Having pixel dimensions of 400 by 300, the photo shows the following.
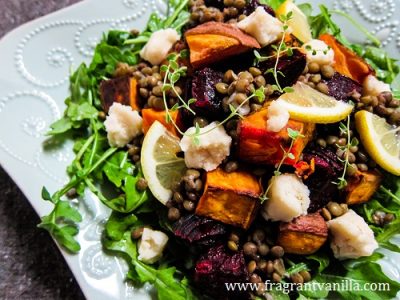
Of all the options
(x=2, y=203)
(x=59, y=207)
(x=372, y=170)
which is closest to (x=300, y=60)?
(x=372, y=170)

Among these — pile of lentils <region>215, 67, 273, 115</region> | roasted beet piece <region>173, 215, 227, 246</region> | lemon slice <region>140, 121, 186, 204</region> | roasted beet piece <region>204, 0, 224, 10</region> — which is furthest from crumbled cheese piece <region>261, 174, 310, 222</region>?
roasted beet piece <region>204, 0, 224, 10</region>

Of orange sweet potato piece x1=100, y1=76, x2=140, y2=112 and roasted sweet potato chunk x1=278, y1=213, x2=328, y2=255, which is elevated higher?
orange sweet potato piece x1=100, y1=76, x2=140, y2=112

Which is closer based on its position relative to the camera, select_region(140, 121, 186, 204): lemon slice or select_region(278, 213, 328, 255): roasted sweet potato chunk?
select_region(278, 213, 328, 255): roasted sweet potato chunk

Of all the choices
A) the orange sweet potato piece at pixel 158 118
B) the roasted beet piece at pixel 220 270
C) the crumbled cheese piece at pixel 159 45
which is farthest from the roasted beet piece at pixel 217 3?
the roasted beet piece at pixel 220 270

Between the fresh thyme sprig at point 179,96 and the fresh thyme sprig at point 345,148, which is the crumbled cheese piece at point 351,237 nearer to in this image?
the fresh thyme sprig at point 345,148

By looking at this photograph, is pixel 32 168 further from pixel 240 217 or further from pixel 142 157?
pixel 240 217

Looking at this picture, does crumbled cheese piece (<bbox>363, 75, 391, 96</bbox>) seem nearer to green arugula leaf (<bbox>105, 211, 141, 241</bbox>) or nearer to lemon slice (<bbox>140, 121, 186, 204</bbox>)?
lemon slice (<bbox>140, 121, 186, 204</bbox>)
